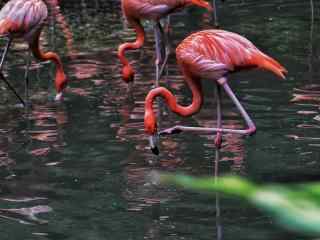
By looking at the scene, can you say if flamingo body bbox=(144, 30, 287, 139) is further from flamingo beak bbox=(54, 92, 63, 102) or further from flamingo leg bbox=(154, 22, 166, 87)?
flamingo beak bbox=(54, 92, 63, 102)

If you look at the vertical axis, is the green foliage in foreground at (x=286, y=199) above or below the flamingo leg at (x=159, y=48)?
above

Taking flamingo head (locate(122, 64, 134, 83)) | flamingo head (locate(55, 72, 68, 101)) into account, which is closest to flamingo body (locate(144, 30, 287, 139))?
flamingo head (locate(122, 64, 134, 83))

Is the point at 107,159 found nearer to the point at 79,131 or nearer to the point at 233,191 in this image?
the point at 79,131

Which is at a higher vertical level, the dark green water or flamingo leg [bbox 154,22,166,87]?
flamingo leg [bbox 154,22,166,87]

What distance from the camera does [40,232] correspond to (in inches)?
152

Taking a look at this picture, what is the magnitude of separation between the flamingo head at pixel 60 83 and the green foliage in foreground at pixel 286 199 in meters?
6.63

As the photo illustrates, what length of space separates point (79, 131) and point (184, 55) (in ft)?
6.12

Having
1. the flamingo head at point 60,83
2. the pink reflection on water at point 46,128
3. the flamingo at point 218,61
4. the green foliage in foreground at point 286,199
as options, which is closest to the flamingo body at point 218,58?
the flamingo at point 218,61

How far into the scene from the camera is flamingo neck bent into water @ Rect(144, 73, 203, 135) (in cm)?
438

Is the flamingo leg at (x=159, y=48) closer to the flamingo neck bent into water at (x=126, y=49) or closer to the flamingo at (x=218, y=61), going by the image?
the flamingo neck bent into water at (x=126, y=49)

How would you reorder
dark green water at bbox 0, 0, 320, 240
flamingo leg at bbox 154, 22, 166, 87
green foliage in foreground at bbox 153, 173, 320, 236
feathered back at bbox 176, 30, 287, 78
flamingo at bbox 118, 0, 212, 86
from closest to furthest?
green foliage in foreground at bbox 153, 173, 320, 236 → dark green water at bbox 0, 0, 320, 240 → feathered back at bbox 176, 30, 287, 78 → flamingo at bbox 118, 0, 212, 86 → flamingo leg at bbox 154, 22, 166, 87

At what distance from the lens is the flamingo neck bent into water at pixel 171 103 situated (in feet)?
14.4

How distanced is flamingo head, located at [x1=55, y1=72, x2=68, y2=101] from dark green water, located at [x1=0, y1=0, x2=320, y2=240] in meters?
0.10

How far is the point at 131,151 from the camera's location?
537cm
